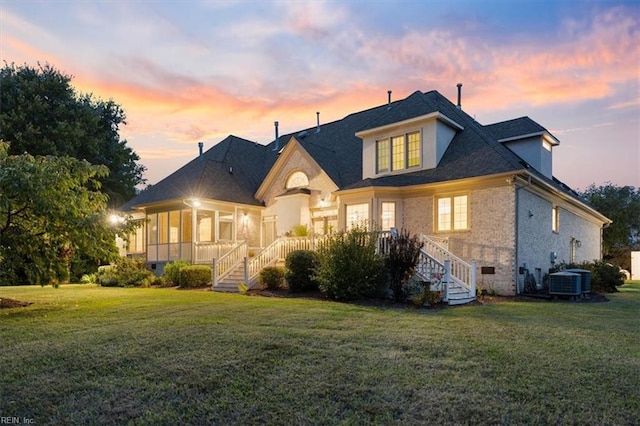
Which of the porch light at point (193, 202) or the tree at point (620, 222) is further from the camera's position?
the tree at point (620, 222)

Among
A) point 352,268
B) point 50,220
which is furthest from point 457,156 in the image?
point 50,220

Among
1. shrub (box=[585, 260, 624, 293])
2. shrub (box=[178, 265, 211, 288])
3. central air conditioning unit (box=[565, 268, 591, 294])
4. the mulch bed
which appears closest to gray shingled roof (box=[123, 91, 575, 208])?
central air conditioning unit (box=[565, 268, 591, 294])

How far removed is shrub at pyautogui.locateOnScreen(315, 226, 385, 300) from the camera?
11367 mm

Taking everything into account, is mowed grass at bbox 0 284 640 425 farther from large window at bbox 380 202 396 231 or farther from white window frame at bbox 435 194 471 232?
large window at bbox 380 202 396 231

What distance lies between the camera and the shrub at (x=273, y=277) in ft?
46.7

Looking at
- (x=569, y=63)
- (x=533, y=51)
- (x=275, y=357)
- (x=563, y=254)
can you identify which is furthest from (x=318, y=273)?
(x=563, y=254)

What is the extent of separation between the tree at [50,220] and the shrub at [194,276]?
5392mm

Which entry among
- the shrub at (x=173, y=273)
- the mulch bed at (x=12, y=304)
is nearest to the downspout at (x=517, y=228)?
the shrub at (x=173, y=273)

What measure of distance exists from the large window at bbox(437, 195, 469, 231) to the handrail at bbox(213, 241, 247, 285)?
24.8 ft

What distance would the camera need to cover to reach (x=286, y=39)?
1255 cm

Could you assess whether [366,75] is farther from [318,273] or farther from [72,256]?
[72,256]

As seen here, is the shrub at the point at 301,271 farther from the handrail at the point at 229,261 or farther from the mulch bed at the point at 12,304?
A: the mulch bed at the point at 12,304

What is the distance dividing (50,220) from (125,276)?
915cm

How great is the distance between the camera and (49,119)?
86.5ft
